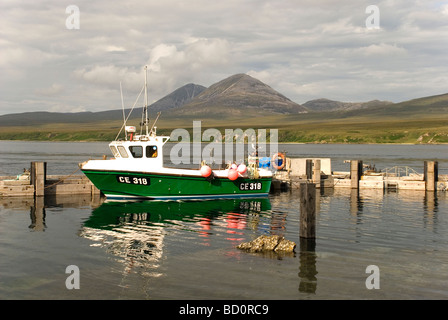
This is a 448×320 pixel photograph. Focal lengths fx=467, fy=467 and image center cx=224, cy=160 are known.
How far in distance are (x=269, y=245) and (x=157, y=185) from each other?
1560 centimetres

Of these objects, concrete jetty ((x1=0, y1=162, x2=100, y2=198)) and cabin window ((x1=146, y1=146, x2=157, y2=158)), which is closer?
cabin window ((x1=146, y1=146, x2=157, y2=158))

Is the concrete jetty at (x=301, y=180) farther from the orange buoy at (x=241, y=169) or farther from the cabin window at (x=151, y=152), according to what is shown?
the orange buoy at (x=241, y=169)

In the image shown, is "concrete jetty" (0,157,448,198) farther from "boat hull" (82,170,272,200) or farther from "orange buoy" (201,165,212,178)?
"orange buoy" (201,165,212,178)

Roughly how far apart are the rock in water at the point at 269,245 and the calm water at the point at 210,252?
1.52 feet

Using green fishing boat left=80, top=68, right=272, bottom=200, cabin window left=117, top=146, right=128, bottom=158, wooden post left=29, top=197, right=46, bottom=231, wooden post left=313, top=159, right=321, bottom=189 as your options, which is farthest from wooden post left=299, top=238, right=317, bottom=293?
wooden post left=313, top=159, right=321, bottom=189

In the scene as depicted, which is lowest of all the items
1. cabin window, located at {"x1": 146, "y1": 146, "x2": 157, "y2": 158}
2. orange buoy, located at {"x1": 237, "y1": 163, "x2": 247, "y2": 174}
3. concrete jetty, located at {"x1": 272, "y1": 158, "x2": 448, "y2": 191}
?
concrete jetty, located at {"x1": 272, "y1": 158, "x2": 448, "y2": 191}

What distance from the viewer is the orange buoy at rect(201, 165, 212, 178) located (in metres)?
34.7

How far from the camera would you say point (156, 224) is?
1073 inches

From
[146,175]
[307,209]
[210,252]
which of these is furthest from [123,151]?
[307,209]

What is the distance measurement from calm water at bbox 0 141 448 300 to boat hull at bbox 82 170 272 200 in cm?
118

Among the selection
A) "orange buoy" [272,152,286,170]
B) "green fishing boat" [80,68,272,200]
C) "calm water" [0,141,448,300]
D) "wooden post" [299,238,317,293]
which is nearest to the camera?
"calm water" [0,141,448,300]
